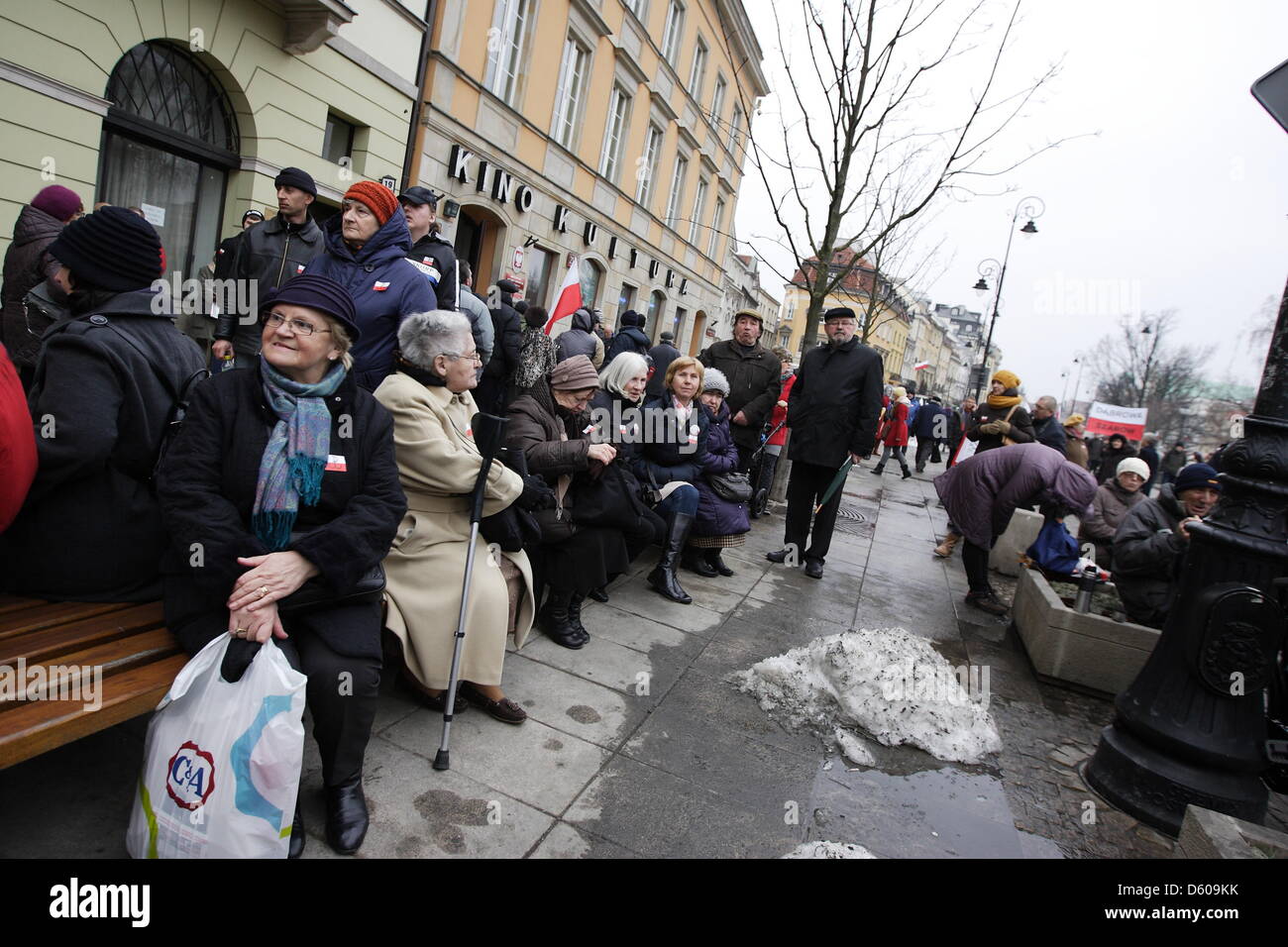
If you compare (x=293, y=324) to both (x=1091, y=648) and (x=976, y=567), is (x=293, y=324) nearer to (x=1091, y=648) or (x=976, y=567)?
(x=1091, y=648)

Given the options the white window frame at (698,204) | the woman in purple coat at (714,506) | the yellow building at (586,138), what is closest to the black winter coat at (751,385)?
the woman in purple coat at (714,506)

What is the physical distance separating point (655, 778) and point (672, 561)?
245cm

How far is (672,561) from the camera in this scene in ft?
17.9

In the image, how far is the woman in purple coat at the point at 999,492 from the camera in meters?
6.12

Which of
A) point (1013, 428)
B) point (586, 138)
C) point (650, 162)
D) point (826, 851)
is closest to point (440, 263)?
point (826, 851)

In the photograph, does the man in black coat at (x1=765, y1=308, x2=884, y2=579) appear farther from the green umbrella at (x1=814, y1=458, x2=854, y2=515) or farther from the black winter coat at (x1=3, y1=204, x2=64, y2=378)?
the black winter coat at (x1=3, y1=204, x2=64, y2=378)

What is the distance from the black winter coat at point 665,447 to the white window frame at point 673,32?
1912 centimetres

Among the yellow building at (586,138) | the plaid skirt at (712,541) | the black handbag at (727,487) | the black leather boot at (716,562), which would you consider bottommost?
the black leather boot at (716,562)

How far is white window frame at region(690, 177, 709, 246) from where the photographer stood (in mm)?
27355

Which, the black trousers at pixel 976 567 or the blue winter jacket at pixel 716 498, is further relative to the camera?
the black trousers at pixel 976 567

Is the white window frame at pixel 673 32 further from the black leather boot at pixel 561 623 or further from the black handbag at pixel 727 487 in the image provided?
the black leather boot at pixel 561 623

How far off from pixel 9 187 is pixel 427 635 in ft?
23.7
